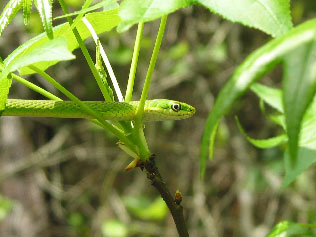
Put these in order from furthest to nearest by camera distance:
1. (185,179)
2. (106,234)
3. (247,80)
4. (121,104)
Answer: (185,179)
(106,234)
(121,104)
(247,80)

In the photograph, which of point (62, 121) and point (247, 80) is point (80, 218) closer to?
point (62, 121)

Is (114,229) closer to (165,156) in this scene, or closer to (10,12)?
(165,156)

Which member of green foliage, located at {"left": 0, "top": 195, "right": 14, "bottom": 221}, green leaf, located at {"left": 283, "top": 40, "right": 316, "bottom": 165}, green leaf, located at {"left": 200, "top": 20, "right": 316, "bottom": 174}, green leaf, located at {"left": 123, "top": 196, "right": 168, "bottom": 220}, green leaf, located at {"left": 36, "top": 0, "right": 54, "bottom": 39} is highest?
green leaf, located at {"left": 36, "top": 0, "right": 54, "bottom": 39}

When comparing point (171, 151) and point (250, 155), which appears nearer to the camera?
point (250, 155)

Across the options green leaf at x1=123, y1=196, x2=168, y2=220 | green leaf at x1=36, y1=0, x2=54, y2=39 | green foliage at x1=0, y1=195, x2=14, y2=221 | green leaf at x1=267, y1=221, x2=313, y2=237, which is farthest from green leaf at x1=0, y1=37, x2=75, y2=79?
green foliage at x1=0, y1=195, x2=14, y2=221

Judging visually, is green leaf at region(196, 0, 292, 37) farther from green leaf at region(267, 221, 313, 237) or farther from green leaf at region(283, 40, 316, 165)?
green leaf at region(267, 221, 313, 237)

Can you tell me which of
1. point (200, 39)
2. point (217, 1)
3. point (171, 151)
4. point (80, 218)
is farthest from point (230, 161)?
point (217, 1)
